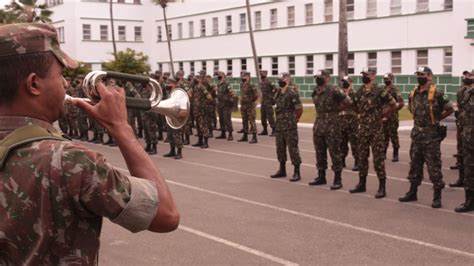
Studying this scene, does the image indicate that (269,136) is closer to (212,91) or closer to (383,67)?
(212,91)

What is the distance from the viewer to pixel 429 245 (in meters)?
6.23

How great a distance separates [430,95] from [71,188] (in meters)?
7.41

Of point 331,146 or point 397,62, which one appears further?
point 397,62

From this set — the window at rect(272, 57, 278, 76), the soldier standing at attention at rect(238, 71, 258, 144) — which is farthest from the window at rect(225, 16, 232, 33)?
the soldier standing at attention at rect(238, 71, 258, 144)

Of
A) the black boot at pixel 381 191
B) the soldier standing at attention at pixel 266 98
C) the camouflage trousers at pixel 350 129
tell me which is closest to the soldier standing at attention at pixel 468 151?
the black boot at pixel 381 191

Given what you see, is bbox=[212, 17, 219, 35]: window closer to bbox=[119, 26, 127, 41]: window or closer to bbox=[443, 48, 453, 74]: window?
bbox=[119, 26, 127, 41]: window

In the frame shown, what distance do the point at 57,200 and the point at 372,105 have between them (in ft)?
26.5

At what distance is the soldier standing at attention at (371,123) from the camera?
899 cm

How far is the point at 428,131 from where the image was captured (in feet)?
26.9

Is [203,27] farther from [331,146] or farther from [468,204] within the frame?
[468,204]

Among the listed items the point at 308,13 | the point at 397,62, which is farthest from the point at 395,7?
the point at 308,13

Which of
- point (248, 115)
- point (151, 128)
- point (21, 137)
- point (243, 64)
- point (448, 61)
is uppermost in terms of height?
point (243, 64)

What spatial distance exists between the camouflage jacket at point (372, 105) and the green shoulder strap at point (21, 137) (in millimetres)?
7858

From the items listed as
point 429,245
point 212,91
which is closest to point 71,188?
point 429,245
